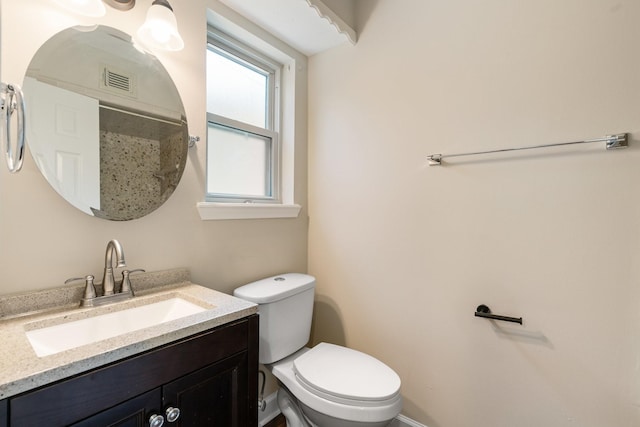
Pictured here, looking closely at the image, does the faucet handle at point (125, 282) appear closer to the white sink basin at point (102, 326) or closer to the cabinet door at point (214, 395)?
the white sink basin at point (102, 326)

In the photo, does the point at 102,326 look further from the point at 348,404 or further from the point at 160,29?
→ the point at 160,29

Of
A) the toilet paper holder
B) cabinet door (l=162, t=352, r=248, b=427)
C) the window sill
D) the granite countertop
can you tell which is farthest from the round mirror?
the toilet paper holder

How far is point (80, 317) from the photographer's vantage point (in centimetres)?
92

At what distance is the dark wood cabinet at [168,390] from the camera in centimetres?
63

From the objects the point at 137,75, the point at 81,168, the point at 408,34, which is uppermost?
the point at 408,34

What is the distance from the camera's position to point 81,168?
1.01 m

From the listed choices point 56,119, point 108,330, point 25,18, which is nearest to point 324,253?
point 108,330

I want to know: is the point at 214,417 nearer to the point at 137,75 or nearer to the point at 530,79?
the point at 137,75

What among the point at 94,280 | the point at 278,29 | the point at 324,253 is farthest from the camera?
the point at 324,253

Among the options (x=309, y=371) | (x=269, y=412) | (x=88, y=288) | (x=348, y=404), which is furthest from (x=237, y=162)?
(x=269, y=412)

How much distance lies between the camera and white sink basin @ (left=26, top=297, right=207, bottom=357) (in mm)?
838

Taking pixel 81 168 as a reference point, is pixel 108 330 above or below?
below

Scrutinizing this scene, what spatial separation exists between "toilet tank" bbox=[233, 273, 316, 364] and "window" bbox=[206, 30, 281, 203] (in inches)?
20.4

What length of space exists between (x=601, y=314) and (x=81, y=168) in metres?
1.92
